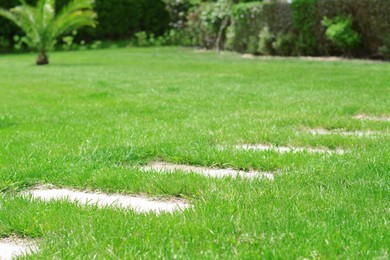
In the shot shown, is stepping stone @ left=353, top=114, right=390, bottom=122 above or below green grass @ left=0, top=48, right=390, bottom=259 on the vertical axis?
below

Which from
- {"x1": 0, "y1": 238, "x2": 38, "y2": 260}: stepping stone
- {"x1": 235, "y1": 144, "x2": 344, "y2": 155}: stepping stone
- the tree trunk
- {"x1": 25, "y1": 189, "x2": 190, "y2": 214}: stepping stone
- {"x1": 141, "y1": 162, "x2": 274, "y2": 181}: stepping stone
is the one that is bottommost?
the tree trunk

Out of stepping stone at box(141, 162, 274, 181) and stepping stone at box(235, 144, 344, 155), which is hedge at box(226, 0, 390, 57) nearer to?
stepping stone at box(235, 144, 344, 155)

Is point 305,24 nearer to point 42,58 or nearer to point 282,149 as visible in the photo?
point 42,58

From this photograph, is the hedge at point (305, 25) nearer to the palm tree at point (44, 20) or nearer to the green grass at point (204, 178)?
the palm tree at point (44, 20)

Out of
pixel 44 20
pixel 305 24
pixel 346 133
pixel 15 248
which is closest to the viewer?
pixel 15 248

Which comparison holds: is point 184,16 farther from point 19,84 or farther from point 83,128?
point 83,128

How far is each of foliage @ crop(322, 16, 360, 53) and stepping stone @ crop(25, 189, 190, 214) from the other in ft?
40.9

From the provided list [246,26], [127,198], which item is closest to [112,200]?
[127,198]

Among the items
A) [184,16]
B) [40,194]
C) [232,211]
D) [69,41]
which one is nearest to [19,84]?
[40,194]

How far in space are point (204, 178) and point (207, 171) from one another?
0.31 metres

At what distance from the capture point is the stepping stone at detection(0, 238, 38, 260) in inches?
92.9

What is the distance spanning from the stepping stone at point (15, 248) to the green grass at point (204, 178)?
0.05 meters

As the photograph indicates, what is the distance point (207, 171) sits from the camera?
146 inches

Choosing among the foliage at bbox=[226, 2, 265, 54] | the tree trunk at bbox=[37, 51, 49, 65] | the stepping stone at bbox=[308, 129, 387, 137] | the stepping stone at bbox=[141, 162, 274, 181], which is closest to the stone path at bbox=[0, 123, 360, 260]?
the stepping stone at bbox=[141, 162, 274, 181]
